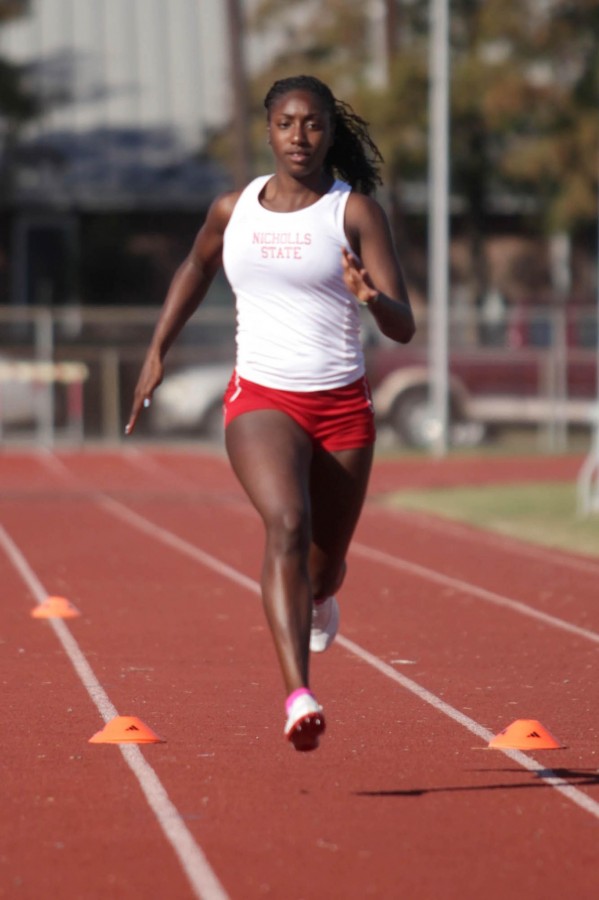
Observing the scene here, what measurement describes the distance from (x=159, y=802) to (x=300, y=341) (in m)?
1.54

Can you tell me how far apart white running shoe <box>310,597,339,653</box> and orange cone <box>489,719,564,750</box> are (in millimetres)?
730

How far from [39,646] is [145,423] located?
22.4m

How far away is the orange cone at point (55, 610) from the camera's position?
10953 mm

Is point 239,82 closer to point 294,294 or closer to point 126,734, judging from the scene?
point 126,734

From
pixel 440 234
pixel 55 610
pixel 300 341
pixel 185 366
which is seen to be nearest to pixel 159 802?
pixel 300 341

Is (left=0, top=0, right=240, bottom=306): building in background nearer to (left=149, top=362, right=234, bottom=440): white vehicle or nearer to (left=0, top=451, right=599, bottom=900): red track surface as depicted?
(left=149, top=362, right=234, bottom=440): white vehicle

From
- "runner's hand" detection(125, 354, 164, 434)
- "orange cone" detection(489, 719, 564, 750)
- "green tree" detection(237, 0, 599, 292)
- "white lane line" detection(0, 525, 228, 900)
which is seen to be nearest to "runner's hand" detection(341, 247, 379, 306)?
"runner's hand" detection(125, 354, 164, 434)

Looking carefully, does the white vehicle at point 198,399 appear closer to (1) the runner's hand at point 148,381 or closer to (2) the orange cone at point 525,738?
(2) the orange cone at point 525,738

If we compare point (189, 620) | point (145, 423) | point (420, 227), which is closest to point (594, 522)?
point (189, 620)

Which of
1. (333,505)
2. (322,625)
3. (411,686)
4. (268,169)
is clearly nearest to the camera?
(333,505)

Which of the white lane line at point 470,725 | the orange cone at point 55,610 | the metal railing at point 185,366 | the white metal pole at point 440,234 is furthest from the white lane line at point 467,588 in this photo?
the metal railing at point 185,366

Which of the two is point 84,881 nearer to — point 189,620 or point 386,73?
point 189,620

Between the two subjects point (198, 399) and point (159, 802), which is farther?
point (198, 399)

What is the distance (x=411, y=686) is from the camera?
338 inches
